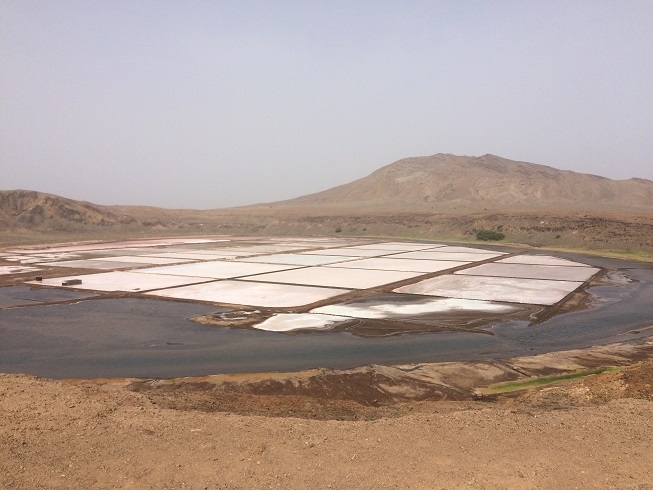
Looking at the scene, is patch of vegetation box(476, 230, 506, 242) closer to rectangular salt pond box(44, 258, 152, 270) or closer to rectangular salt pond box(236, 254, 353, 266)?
rectangular salt pond box(236, 254, 353, 266)

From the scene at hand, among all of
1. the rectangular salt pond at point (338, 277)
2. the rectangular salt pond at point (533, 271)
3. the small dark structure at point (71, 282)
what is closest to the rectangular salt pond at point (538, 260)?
the rectangular salt pond at point (533, 271)

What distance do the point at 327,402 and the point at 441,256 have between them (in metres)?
36.3

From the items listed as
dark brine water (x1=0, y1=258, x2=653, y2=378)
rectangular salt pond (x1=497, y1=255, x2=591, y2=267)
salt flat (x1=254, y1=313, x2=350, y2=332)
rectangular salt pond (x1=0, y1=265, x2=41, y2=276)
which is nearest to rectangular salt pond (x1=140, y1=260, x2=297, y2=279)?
rectangular salt pond (x1=0, y1=265, x2=41, y2=276)

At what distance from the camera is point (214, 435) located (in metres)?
8.45

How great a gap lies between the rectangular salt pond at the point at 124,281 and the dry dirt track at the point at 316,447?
19.3 metres

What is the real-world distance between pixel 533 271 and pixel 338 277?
42.9 ft

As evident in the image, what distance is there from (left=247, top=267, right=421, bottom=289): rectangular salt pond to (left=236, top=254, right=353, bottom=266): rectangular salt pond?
15.8 ft

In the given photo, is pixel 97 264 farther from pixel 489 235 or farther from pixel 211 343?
pixel 489 235

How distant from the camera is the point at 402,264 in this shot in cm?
3988

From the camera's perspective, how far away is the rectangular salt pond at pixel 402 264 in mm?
36963

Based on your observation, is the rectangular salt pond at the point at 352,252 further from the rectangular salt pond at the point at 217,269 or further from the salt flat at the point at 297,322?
the salt flat at the point at 297,322

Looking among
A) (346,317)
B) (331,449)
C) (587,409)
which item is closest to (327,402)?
(331,449)

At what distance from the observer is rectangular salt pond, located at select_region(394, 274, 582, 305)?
25.1m

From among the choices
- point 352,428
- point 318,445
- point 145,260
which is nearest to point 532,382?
point 352,428
